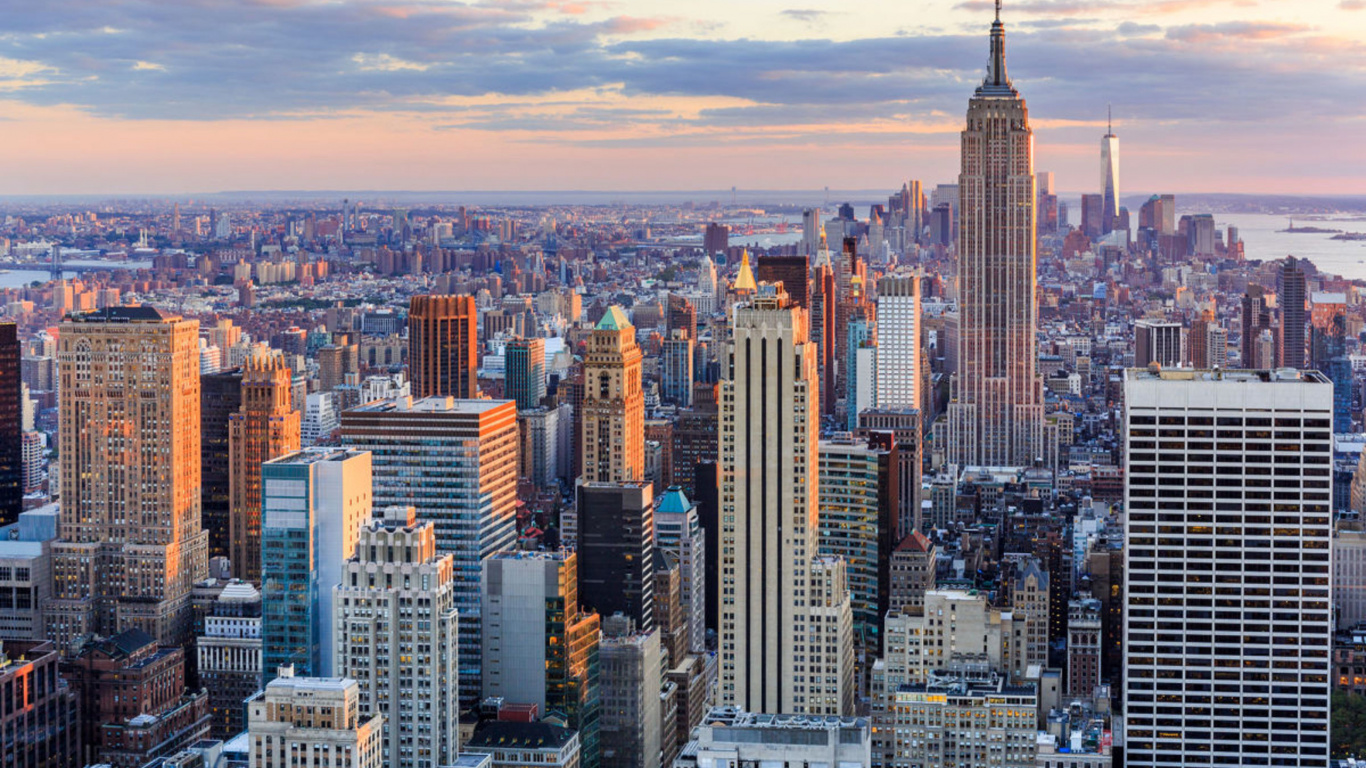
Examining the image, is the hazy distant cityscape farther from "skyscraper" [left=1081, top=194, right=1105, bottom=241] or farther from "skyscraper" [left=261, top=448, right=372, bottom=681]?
"skyscraper" [left=1081, top=194, right=1105, bottom=241]

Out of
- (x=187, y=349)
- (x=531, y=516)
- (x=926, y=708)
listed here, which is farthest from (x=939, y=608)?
(x=187, y=349)

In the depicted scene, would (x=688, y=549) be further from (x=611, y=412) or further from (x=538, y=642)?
(x=538, y=642)

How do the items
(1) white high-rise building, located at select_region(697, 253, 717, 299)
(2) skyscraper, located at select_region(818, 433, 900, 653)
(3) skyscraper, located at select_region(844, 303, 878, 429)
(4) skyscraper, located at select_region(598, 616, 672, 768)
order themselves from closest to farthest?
(4) skyscraper, located at select_region(598, 616, 672, 768), (2) skyscraper, located at select_region(818, 433, 900, 653), (3) skyscraper, located at select_region(844, 303, 878, 429), (1) white high-rise building, located at select_region(697, 253, 717, 299)

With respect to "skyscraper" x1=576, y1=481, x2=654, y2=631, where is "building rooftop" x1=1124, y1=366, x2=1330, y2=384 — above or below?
above

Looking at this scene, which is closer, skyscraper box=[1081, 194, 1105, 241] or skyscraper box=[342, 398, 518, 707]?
skyscraper box=[342, 398, 518, 707]

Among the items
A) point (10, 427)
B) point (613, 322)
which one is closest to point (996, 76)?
point (613, 322)

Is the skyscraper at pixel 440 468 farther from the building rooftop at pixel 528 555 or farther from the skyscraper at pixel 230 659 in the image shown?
the skyscraper at pixel 230 659

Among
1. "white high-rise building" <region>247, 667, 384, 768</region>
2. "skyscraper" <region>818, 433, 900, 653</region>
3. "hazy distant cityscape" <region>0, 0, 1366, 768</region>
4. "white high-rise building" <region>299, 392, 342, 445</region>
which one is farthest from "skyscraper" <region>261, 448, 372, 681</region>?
"white high-rise building" <region>299, 392, 342, 445</region>
